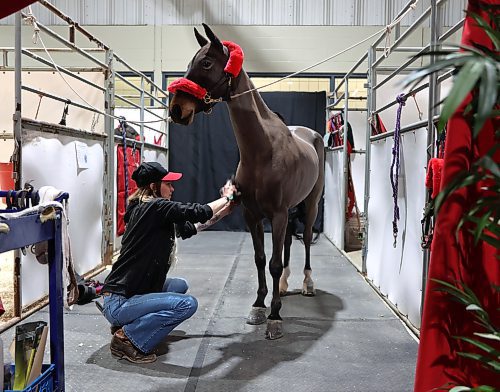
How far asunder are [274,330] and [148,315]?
723mm

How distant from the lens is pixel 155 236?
2289mm

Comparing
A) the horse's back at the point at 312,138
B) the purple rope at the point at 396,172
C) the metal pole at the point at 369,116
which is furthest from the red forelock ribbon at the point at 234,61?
the metal pole at the point at 369,116

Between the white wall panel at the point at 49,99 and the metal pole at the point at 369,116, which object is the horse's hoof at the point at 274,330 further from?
the white wall panel at the point at 49,99

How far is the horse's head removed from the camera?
2.33 metres

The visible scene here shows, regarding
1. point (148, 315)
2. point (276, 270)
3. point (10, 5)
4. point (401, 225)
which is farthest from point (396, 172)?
point (10, 5)

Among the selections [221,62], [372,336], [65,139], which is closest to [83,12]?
[65,139]

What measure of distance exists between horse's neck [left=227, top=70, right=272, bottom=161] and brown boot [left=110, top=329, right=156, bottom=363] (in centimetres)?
109

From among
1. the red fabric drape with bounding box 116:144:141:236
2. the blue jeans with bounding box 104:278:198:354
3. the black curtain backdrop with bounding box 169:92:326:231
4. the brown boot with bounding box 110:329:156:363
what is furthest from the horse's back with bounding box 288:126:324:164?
the black curtain backdrop with bounding box 169:92:326:231

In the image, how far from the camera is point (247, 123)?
8.39 feet

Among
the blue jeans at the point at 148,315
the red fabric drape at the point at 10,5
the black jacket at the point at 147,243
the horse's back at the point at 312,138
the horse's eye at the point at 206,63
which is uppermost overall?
the horse's eye at the point at 206,63

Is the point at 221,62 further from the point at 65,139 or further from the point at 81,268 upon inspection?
the point at 81,268

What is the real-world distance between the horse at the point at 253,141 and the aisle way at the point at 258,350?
22 centimetres

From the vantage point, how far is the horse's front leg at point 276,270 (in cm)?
258

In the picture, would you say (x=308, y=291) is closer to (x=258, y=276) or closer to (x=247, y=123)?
(x=258, y=276)
